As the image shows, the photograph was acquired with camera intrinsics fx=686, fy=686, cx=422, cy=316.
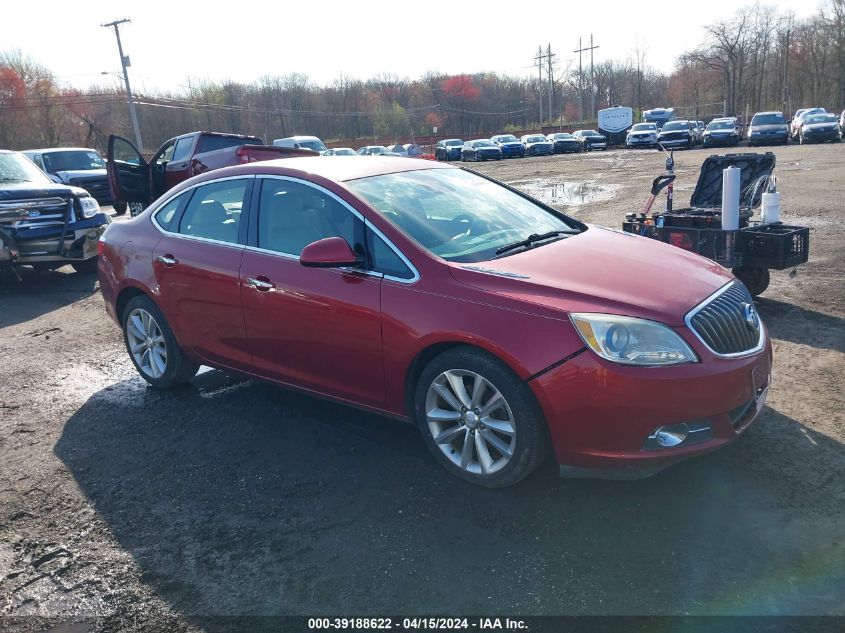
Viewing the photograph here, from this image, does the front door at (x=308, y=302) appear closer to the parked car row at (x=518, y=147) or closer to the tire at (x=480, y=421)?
the tire at (x=480, y=421)

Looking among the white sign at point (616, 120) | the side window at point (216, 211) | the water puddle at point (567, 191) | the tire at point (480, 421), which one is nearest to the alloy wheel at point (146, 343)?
the side window at point (216, 211)

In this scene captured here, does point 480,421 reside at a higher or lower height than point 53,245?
lower

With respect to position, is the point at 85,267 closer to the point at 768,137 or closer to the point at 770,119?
the point at 768,137

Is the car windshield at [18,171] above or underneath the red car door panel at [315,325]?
above

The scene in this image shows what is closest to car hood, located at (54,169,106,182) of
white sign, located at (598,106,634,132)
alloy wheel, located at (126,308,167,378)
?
alloy wheel, located at (126,308,167,378)

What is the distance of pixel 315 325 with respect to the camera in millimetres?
4055

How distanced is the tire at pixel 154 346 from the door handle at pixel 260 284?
46.0 inches

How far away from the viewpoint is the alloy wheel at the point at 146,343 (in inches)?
209

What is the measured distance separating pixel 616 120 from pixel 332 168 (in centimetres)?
4930

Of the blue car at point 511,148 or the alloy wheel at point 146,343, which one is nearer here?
the alloy wheel at point 146,343

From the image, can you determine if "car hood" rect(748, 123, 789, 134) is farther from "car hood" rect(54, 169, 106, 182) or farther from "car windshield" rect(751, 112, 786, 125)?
"car hood" rect(54, 169, 106, 182)

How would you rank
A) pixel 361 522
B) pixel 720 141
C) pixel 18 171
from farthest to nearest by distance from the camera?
pixel 720 141 < pixel 18 171 < pixel 361 522

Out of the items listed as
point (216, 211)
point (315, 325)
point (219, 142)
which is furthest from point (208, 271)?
point (219, 142)

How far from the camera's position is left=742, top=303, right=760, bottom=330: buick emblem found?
3.68 metres
